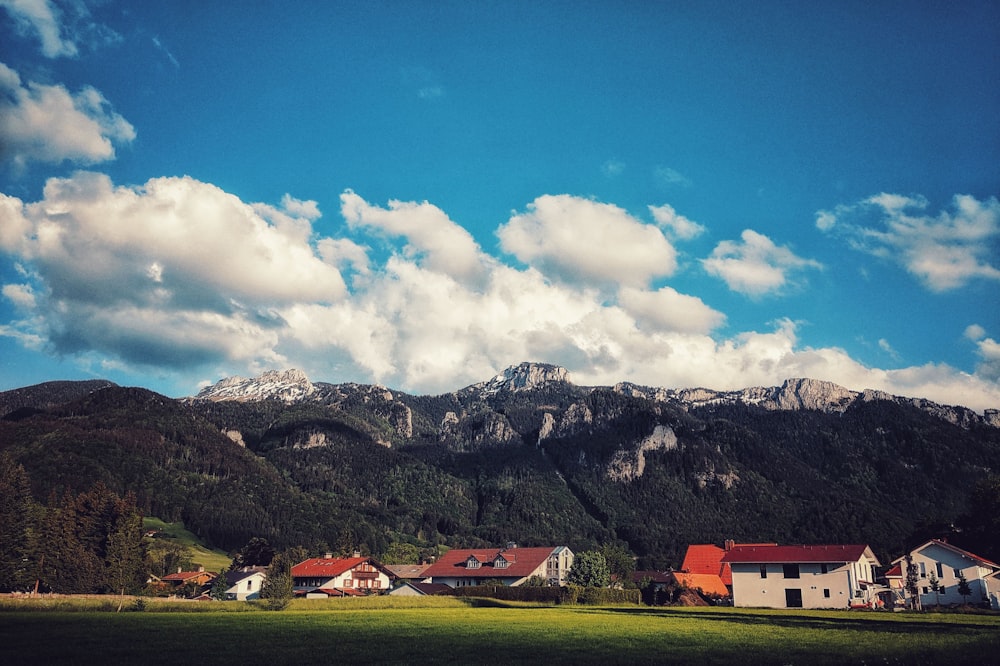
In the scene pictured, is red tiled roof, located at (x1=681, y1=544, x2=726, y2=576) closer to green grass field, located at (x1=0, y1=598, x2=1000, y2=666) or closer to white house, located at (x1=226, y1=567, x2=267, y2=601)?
green grass field, located at (x1=0, y1=598, x2=1000, y2=666)

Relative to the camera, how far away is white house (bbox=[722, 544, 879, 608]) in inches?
2975

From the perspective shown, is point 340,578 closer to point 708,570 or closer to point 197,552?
point 708,570

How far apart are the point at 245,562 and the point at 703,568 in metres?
100.0

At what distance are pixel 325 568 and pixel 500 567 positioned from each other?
3103 cm

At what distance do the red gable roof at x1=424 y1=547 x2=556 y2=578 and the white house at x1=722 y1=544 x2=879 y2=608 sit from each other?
44308 millimetres

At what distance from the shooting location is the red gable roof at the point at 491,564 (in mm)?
115500

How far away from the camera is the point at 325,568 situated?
4564 inches

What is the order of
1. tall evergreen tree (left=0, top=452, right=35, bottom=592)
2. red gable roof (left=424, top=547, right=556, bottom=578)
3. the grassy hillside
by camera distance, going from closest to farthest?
tall evergreen tree (left=0, top=452, right=35, bottom=592) < red gable roof (left=424, top=547, right=556, bottom=578) < the grassy hillside

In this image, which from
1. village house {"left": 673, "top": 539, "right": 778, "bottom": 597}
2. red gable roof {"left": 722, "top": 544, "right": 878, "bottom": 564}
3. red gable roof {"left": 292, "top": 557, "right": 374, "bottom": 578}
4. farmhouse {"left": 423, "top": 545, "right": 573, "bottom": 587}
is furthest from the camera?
village house {"left": 673, "top": 539, "right": 778, "bottom": 597}

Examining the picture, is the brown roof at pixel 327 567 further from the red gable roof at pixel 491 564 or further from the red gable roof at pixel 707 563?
the red gable roof at pixel 707 563

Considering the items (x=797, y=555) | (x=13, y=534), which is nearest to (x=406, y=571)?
(x=13, y=534)

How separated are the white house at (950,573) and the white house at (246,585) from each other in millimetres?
100184

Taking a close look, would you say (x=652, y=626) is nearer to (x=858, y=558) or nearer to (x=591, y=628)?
(x=591, y=628)

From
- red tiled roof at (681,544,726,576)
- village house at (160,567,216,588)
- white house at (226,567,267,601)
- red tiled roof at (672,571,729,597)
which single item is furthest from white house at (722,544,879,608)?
village house at (160,567,216,588)
